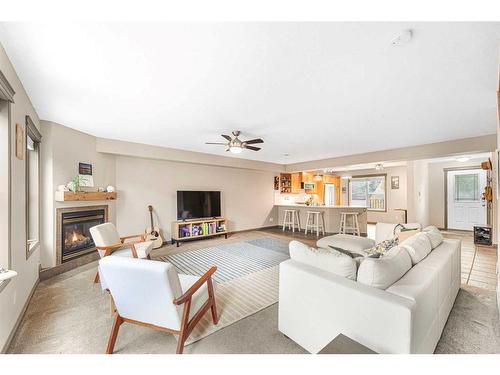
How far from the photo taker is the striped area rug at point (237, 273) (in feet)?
7.07

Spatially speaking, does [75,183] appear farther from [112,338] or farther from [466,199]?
[466,199]

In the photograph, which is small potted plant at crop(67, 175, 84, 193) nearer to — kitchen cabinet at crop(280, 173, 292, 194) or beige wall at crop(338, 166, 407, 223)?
kitchen cabinet at crop(280, 173, 292, 194)

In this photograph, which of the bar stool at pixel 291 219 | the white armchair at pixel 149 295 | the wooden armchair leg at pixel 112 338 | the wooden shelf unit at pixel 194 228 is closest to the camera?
the white armchair at pixel 149 295

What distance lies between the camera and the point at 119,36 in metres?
1.40

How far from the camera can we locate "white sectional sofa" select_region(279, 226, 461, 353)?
1171 mm

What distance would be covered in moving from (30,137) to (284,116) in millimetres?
3340

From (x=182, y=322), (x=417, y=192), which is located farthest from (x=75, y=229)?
(x=417, y=192)

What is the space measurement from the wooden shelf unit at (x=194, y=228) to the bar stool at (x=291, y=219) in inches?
92.3

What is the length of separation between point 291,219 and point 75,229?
19.0 feet

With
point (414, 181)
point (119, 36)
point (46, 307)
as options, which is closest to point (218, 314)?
point (46, 307)

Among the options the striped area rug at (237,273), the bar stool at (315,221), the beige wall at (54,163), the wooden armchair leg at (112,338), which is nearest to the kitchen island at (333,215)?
the bar stool at (315,221)

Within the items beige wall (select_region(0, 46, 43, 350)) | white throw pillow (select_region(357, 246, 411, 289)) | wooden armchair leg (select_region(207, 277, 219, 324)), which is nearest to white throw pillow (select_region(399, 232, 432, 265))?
white throw pillow (select_region(357, 246, 411, 289))

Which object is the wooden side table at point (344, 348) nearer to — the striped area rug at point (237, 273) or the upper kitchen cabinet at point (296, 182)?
the striped area rug at point (237, 273)

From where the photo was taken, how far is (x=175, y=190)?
5.32m
